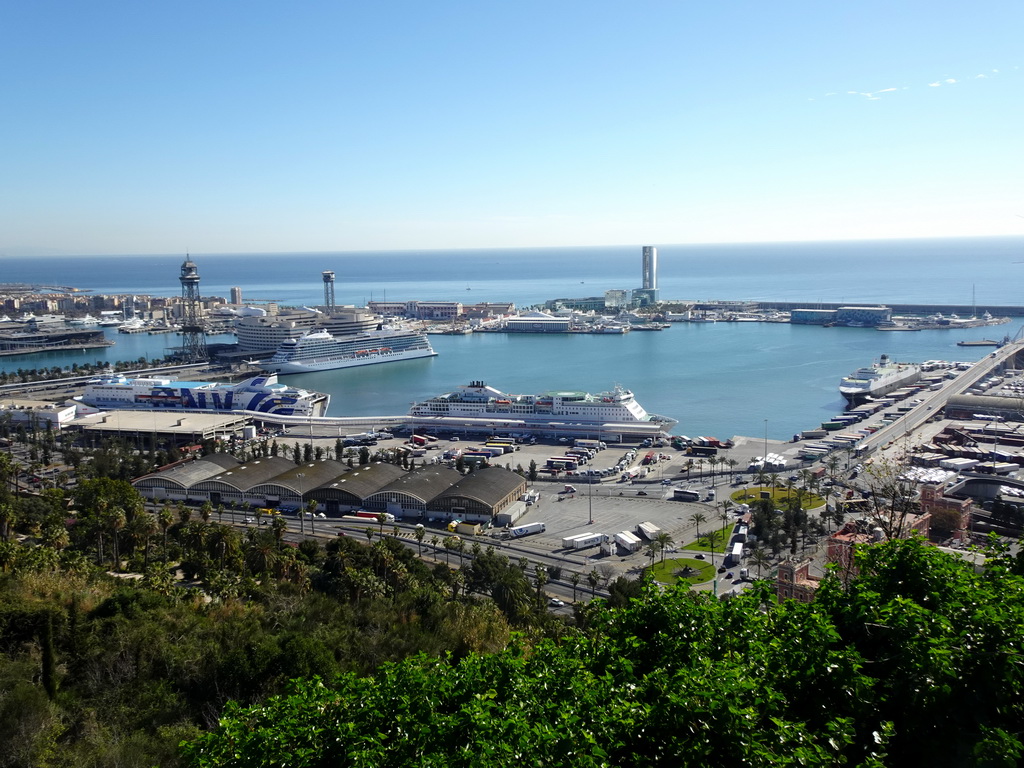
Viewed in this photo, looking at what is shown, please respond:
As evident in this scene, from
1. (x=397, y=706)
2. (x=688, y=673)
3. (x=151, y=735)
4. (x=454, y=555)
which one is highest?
(x=688, y=673)

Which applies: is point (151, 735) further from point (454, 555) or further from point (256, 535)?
point (454, 555)

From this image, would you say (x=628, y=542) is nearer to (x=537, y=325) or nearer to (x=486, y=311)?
(x=537, y=325)

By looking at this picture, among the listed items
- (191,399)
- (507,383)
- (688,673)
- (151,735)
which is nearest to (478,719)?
(688,673)

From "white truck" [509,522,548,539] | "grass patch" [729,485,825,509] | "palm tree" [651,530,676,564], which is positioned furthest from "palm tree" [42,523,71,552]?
"grass patch" [729,485,825,509]

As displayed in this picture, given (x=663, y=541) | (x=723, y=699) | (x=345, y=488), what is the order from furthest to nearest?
(x=345, y=488)
(x=663, y=541)
(x=723, y=699)

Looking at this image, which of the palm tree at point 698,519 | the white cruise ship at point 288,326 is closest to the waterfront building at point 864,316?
the white cruise ship at point 288,326

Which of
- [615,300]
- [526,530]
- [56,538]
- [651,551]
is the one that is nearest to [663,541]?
[651,551]

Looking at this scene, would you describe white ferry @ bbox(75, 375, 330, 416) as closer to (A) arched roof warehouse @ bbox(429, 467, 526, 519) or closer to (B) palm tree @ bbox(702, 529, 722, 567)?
(A) arched roof warehouse @ bbox(429, 467, 526, 519)
